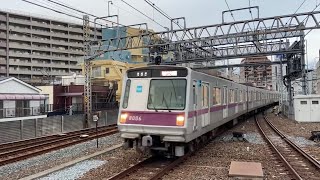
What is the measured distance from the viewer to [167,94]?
10188mm

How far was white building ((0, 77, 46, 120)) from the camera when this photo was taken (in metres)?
31.7

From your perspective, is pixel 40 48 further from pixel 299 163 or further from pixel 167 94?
pixel 299 163

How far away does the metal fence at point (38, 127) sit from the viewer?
1820cm

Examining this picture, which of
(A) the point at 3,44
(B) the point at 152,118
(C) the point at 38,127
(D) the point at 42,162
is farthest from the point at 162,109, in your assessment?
(A) the point at 3,44

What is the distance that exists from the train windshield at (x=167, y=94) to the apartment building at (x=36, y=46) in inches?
2701

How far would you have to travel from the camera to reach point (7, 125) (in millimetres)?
18156

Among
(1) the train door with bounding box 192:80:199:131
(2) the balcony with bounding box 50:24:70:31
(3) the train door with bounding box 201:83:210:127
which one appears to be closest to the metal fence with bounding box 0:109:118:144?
(3) the train door with bounding box 201:83:210:127

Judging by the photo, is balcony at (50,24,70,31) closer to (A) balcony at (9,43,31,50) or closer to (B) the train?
(A) balcony at (9,43,31,50)

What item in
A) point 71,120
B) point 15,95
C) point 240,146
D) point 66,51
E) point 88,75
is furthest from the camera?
point 66,51

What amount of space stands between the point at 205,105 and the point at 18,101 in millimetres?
26100

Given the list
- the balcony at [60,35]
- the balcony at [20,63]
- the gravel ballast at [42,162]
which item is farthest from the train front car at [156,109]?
the balcony at [60,35]

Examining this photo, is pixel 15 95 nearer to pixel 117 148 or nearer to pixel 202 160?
pixel 117 148

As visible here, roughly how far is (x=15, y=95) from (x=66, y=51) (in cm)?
6507

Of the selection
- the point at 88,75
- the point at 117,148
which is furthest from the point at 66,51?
the point at 117,148
